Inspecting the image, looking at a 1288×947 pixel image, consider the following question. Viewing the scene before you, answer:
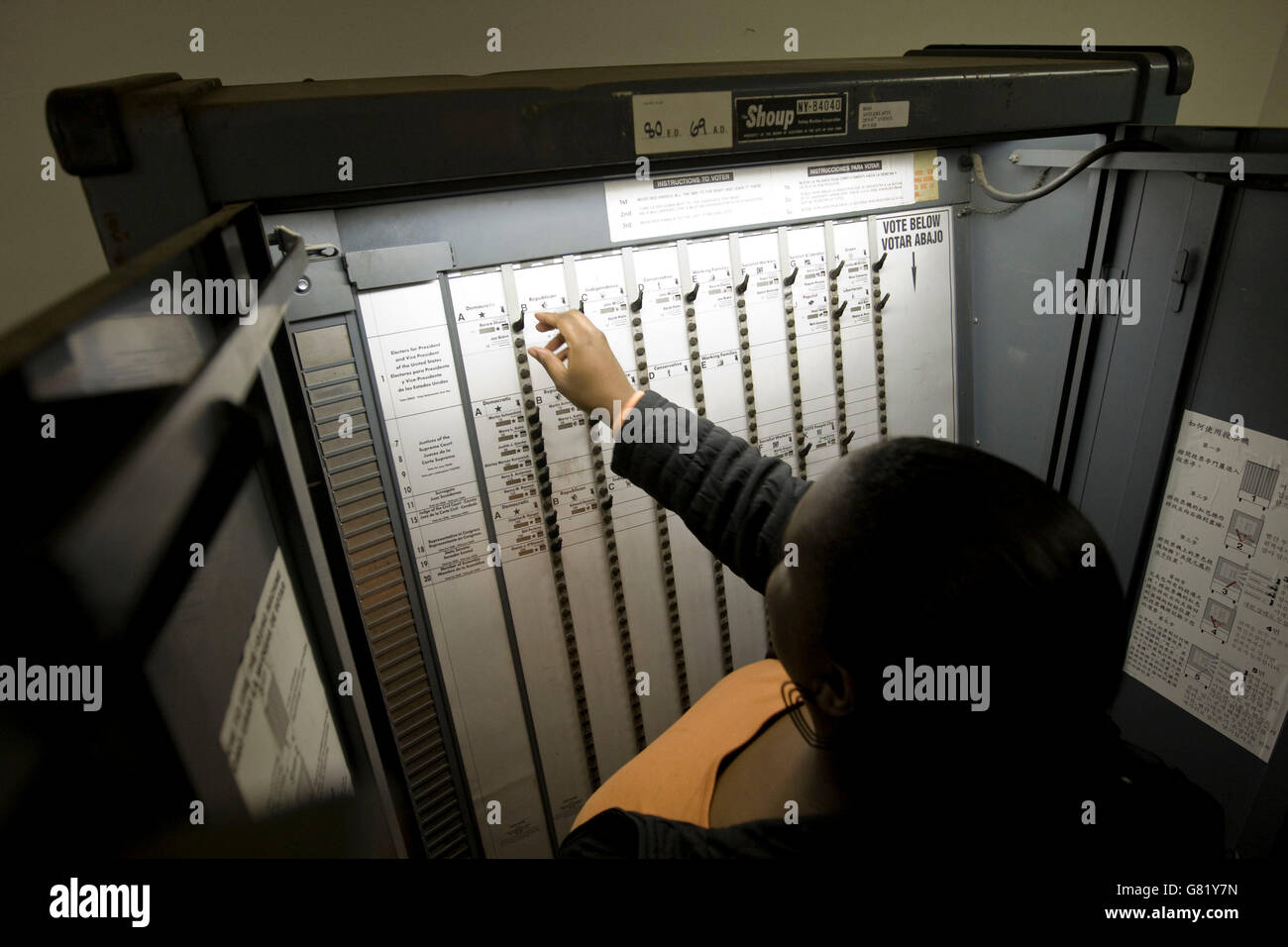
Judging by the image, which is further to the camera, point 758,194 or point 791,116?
point 758,194

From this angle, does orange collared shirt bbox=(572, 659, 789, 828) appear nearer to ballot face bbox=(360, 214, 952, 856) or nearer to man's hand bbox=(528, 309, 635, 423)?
ballot face bbox=(360, 214, 952, 856)

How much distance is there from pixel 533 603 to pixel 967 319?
1147 mm

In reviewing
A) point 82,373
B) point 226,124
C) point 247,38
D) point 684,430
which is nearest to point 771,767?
point 684,430

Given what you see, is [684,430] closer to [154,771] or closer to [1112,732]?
[1112,732]

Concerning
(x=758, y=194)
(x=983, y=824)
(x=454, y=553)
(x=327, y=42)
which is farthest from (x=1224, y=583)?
(x=327, y=42)

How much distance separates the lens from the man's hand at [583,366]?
112 centimetres

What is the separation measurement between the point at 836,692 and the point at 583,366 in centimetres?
66

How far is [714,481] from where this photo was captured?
3.62ft

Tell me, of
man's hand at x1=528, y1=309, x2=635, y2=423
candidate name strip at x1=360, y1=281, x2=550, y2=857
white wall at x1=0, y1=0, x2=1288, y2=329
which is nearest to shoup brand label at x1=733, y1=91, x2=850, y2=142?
man's hand at x1=528, y1=309, x2=635, y2=423

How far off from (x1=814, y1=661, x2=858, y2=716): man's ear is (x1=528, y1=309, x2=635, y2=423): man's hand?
22.7 inches

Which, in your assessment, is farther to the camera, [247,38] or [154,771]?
[247,38]

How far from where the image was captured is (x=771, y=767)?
0.93m

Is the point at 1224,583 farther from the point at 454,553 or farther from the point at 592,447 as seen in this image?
the point at 454,553

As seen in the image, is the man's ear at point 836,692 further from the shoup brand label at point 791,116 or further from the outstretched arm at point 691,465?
the shoup brand label at point 791,116
